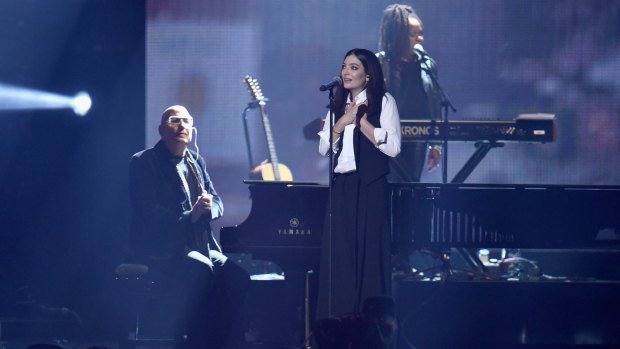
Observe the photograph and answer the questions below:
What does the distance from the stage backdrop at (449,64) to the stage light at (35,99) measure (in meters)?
1.20

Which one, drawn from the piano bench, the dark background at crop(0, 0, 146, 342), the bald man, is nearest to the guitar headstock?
the dark background at crop(0, 0, 146, 342)

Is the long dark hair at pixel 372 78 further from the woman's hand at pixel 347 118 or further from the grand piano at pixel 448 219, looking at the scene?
the grand piano at pixel 448 219

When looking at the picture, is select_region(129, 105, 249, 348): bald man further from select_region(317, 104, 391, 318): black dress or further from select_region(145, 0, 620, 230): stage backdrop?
select_region(145, 0, 620, 230): stage backdrop

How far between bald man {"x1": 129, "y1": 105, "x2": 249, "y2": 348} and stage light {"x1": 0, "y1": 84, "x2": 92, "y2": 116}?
0.95 meters

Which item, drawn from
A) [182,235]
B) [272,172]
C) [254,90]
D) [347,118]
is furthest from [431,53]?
[347,118]

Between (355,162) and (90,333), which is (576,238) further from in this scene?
(90,333)

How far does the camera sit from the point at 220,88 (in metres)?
7.57

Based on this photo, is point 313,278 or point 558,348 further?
point 558,348

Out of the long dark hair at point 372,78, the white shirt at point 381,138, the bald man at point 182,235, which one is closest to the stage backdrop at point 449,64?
the bald man at point 182,235

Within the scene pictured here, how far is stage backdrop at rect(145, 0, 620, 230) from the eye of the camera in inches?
295

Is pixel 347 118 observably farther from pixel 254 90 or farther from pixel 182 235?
pixel 254 90

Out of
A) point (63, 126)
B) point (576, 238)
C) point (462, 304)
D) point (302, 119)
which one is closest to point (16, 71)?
point (63, 126)

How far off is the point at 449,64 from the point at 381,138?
3.22 metres

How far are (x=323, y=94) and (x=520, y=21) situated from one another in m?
1.68
